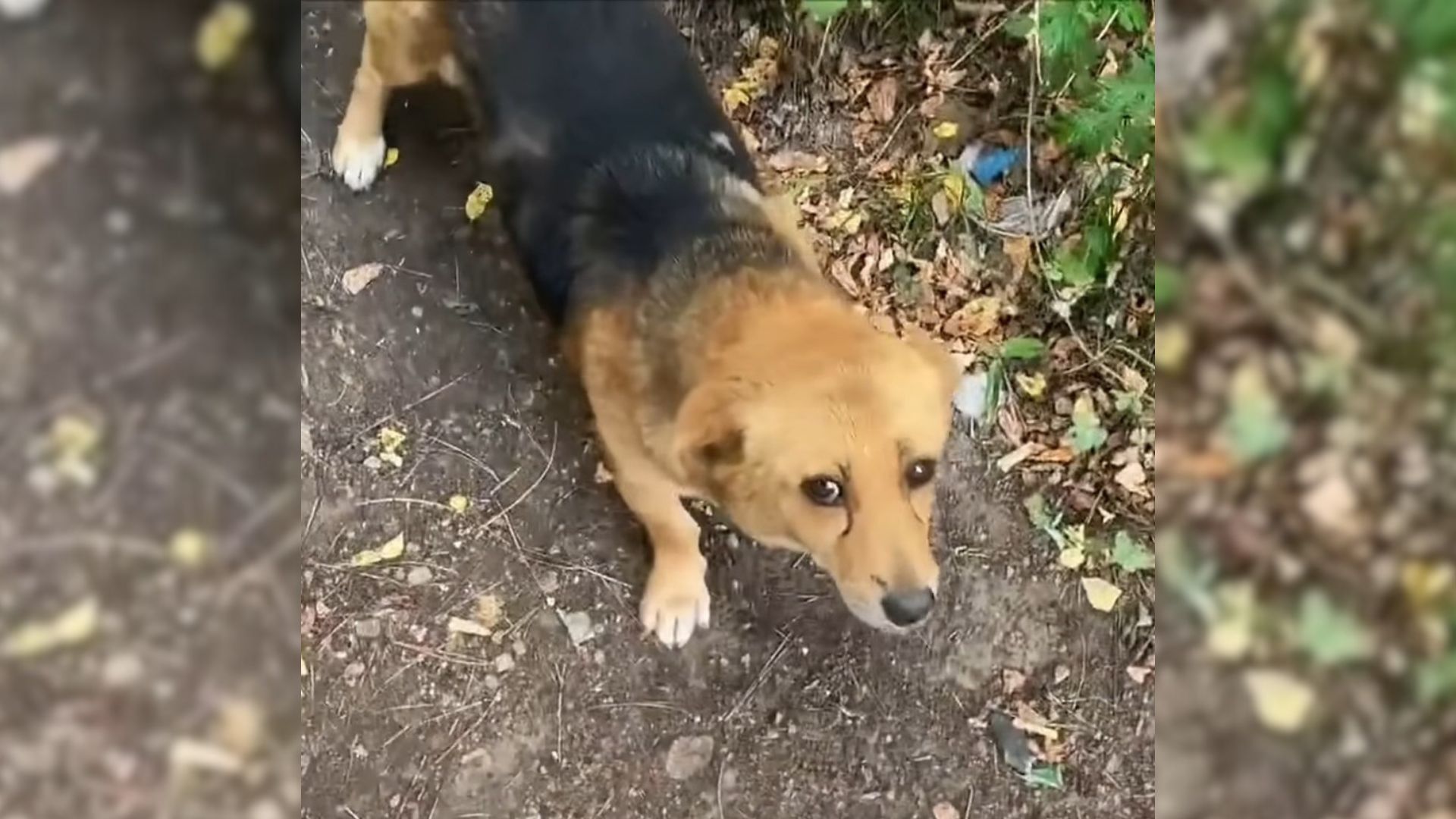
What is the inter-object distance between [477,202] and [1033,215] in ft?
4.65

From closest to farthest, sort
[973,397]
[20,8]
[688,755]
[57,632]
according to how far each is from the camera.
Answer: [20,8] < [57,632] < [688,755] < [973,397]

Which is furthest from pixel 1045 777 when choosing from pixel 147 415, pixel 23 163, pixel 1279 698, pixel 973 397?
pixel 23 163

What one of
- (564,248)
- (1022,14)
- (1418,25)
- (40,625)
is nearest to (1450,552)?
(1418,25)

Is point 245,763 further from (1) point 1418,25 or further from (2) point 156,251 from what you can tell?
(1) point 1418,25

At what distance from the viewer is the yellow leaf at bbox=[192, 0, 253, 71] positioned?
85.4 inches

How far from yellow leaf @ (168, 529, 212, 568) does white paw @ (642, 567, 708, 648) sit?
117cm

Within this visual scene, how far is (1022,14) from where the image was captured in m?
3.43

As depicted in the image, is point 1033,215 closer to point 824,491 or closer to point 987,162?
point 987,162

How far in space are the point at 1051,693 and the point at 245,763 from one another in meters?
A: 1.85

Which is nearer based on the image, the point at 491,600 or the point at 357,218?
the point at 491,600

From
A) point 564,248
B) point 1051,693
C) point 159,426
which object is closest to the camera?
point 159,426

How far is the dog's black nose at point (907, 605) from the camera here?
269 centimetres

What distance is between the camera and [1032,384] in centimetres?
347

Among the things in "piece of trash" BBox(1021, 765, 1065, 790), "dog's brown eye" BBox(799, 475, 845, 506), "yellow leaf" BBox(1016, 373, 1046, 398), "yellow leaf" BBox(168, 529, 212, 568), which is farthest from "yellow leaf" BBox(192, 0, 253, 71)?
"piece of trash" BBox(1021, 765, 1065, 790)
